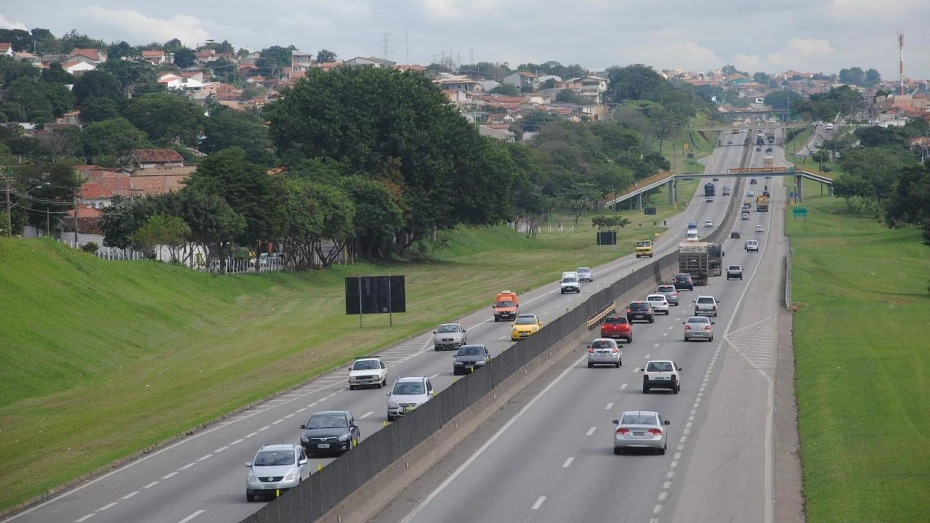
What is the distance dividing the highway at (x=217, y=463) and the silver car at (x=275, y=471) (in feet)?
1.59

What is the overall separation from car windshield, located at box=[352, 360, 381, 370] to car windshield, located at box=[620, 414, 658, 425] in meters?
16.8

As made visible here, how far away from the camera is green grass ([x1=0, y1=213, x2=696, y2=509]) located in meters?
45.1

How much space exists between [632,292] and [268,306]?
25.5 meters

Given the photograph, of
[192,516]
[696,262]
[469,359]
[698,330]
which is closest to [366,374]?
[469,359]

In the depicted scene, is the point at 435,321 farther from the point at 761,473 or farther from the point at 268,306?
the point at 761,473

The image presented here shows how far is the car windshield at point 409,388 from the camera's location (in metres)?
42.9

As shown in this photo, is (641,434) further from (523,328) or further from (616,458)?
(523,328)

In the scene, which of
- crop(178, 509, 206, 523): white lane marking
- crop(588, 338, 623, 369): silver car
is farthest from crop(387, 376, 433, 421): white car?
crop(588, 338, 623, 369): silver car

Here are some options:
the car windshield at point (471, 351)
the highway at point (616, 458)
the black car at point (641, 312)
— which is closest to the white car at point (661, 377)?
the highway at point (616, 458)

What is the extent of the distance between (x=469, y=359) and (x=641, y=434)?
62.0 feet

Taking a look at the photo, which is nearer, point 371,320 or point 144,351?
point 144,351

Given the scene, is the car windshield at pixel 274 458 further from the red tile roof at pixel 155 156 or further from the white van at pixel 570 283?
the red tile roof at pixel 155 156

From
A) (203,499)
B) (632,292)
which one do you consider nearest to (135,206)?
(632,292)

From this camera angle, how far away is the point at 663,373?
49.0 metres
